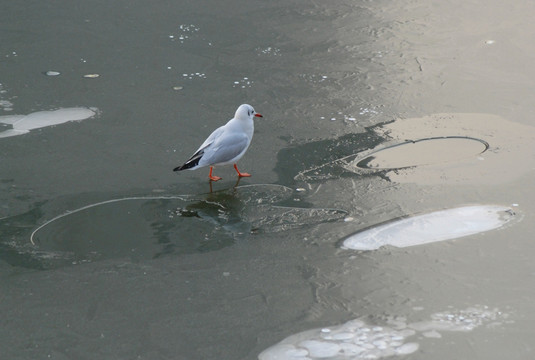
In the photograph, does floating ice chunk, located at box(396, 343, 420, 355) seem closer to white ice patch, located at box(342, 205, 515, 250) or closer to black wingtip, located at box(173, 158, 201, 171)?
white ice patch, located at box(342, 205, 515, 250)

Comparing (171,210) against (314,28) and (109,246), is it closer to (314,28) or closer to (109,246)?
(109,246)

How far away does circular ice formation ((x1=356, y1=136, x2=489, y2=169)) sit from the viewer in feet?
15.3

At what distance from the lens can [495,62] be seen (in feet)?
20.2

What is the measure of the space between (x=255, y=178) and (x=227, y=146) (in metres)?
0.29

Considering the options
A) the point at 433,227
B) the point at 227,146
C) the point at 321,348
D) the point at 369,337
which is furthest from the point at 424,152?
the point at 321,348

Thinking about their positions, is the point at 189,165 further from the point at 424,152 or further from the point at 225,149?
the point at 424,152

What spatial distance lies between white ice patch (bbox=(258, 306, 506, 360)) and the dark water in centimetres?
2

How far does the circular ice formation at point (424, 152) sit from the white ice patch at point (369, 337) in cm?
160

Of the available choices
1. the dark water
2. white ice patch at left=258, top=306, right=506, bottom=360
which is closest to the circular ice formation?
the dark water

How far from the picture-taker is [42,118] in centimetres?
533

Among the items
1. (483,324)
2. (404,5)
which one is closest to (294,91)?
(404,5)

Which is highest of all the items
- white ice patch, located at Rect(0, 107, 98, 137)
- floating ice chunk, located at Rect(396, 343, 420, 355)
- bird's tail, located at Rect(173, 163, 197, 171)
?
white ice patch, located at Rect(0, 107, 98, 137)

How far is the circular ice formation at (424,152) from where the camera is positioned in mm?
4660

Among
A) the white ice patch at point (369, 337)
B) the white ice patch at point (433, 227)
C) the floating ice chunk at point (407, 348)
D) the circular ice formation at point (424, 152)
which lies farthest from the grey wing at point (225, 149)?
the floating ice chunk at point (407, 348)
